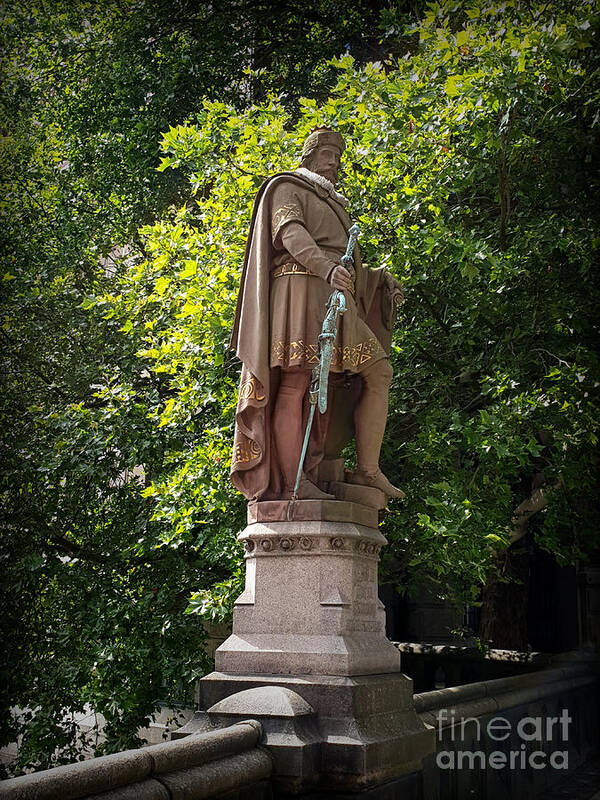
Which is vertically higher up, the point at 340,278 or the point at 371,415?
the point at 340,278

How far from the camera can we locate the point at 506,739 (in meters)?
7.31

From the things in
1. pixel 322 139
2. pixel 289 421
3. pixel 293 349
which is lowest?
pixel 289 421

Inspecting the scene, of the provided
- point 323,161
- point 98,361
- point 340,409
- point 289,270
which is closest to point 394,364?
point 323,161

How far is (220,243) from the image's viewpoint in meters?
9.90

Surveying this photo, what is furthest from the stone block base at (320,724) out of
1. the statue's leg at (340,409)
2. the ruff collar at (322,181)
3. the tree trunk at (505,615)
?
the tree trunk at (505,615)

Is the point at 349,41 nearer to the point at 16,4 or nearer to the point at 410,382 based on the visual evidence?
the point at 16,4

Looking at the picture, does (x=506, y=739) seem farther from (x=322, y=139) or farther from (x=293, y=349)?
(x=322, y=139)

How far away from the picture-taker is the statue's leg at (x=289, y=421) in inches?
203

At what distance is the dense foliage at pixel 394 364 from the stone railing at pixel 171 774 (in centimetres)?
410

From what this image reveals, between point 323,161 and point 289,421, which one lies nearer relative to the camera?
point 289,421

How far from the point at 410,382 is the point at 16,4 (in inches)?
367

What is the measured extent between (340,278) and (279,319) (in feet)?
1.44

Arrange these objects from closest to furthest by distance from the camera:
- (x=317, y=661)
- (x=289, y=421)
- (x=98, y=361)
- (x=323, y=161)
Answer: (x=317, y=661)
(x=289, y=421)
(x=323, y=161)
(x=98, y=361)

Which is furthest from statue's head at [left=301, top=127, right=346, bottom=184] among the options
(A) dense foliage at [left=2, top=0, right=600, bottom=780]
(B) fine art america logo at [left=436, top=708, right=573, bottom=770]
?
(B) fine art america logo at [left=436, top=708, right=573, bottom=770]
